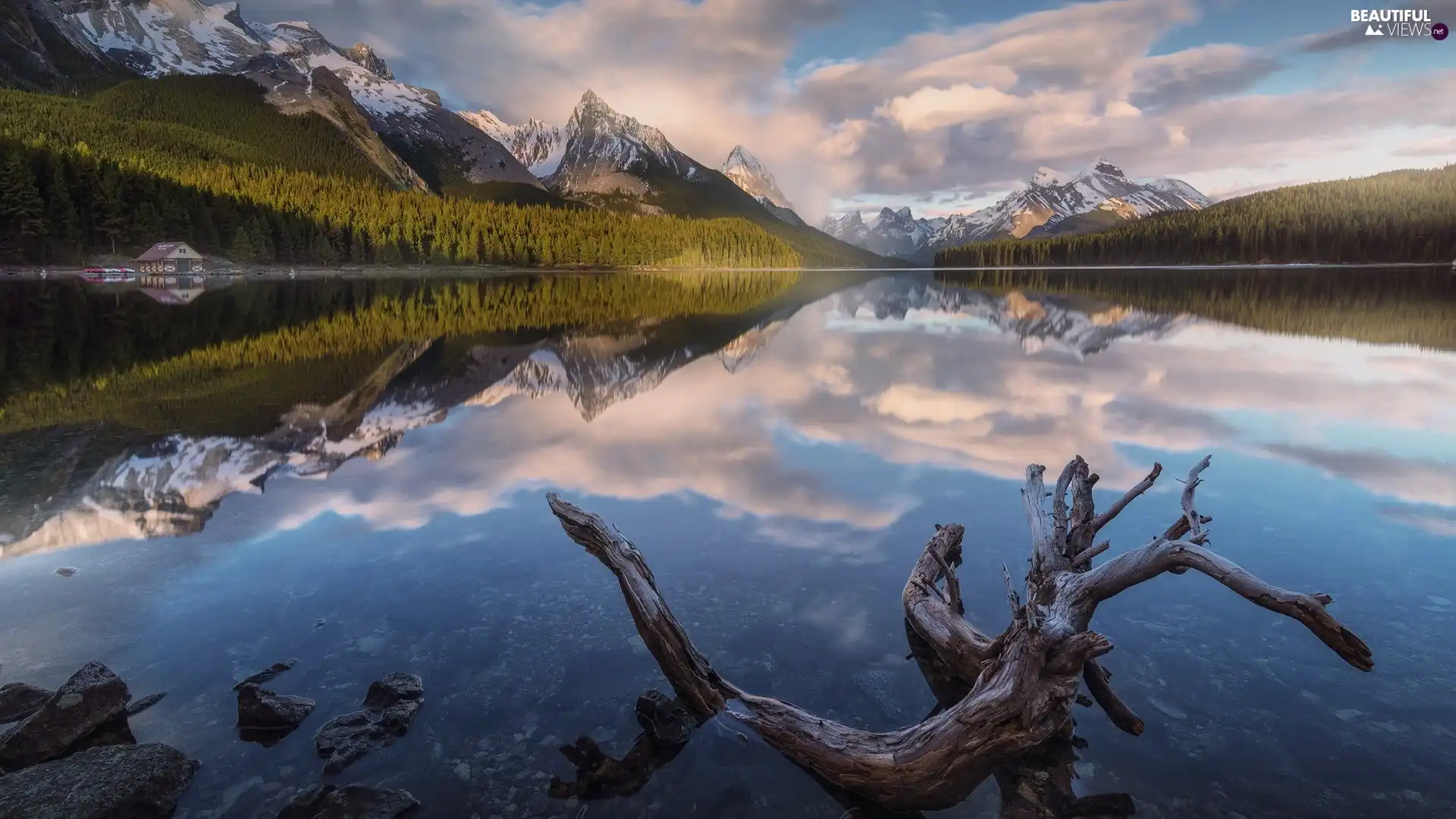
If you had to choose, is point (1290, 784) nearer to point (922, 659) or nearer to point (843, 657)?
point (922, 659)

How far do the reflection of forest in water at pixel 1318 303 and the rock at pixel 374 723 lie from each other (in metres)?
43.0

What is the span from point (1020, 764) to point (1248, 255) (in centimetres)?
22953

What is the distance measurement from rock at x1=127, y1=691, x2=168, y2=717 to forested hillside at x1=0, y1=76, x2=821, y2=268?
12427 cm

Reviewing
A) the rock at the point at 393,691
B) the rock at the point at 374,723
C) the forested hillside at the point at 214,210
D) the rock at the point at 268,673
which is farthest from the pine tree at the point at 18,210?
the rock at the point at 374,723

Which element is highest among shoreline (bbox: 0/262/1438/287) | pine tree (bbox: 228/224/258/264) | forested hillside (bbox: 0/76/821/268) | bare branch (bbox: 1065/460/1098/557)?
forested hillside (bbox: 0/76/821/268)

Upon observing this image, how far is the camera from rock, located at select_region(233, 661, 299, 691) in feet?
24.2

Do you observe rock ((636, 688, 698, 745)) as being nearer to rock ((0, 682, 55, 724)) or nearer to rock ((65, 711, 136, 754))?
rock ((65, 711, 136, 754))

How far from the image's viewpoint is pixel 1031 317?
2025 inches

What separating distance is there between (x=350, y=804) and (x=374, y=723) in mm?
1123

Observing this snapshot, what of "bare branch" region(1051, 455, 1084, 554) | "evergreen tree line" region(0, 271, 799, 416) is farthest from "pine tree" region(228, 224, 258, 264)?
"bare branch" region(1051, 455, 1084, 554)

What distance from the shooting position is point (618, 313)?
54281 millimetres

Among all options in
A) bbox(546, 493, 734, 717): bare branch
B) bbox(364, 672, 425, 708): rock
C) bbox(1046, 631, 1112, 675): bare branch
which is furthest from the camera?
bbox(546, 493, 734, 717): bare branch

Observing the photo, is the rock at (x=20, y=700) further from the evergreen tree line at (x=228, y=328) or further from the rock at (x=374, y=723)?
the evergreen tree line at (x=228, y=328)

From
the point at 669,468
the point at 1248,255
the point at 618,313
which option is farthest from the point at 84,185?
the point at 1248,255
